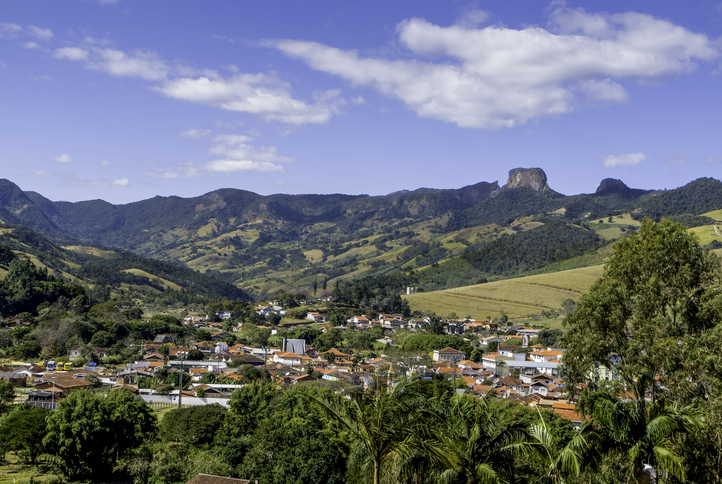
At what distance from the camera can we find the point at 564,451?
30.0 ft

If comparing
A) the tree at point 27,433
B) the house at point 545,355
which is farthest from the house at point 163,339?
the tree at point 27,433

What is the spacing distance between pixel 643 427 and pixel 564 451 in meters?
1.60

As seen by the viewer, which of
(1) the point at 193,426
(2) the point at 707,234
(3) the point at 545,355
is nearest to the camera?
(1) the point at 193,426

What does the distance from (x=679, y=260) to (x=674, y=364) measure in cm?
291

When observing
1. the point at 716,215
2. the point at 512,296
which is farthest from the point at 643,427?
the point at 716,215

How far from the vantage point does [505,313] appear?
116125 millimetres

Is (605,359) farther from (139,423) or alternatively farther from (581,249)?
(581,249)

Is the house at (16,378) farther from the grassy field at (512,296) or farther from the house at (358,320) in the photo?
the grassy field at (512,296)

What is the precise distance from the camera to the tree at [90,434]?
24.6 meters

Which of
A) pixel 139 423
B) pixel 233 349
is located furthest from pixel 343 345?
pixel 139 423

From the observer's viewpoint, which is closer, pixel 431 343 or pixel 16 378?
pixel 16 378

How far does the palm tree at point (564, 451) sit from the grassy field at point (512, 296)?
106508 mm

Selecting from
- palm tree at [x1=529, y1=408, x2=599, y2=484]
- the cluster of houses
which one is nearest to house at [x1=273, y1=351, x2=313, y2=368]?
the cluster of houses

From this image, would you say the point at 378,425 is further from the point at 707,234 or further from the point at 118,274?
the point at 118,274
